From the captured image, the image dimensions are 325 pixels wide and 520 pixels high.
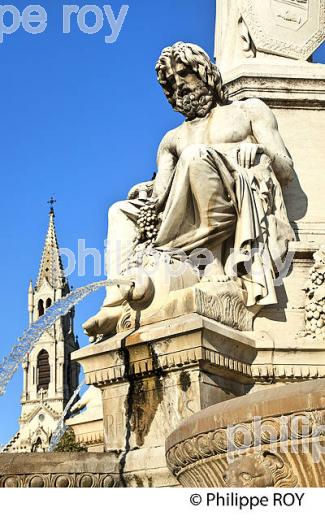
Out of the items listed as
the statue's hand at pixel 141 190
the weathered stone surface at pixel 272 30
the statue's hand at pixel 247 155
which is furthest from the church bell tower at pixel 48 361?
the statue's hand at pixel 247 155

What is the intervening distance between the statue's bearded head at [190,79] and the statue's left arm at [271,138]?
1.17 feet

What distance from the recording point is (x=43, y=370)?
402 ft

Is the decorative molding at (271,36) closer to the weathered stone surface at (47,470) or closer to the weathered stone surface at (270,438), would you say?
the weathered stone surface at (47,470)

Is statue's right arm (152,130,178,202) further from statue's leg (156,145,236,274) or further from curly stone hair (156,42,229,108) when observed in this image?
statue's leg (156,145,236,274)

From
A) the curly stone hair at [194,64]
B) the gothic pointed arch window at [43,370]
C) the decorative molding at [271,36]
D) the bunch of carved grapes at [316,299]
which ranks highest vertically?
the gothic pointed arch window at [43,370]

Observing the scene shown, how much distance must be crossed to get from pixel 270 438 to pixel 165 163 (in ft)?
16.7

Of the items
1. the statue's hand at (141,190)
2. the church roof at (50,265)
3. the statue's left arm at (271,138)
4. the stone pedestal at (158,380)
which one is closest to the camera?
the stone pedestal at (158,380)

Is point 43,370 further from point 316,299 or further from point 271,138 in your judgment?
point 316,299

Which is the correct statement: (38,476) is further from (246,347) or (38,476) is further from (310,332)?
(310,332)

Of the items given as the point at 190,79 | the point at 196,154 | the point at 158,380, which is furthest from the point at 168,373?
the point at 190,79

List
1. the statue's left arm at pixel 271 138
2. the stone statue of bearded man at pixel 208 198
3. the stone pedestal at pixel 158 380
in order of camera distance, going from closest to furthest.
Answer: the stone pedestal at pixel 158 380
the stone statue of bearded man at pixel 208 198
the statue's left arm at pixel 271 138

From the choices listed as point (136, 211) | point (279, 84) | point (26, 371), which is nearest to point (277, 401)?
point (136, 211)

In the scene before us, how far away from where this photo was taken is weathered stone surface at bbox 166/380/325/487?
5.69 metres

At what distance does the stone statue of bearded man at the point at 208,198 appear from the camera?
9.18 meters
